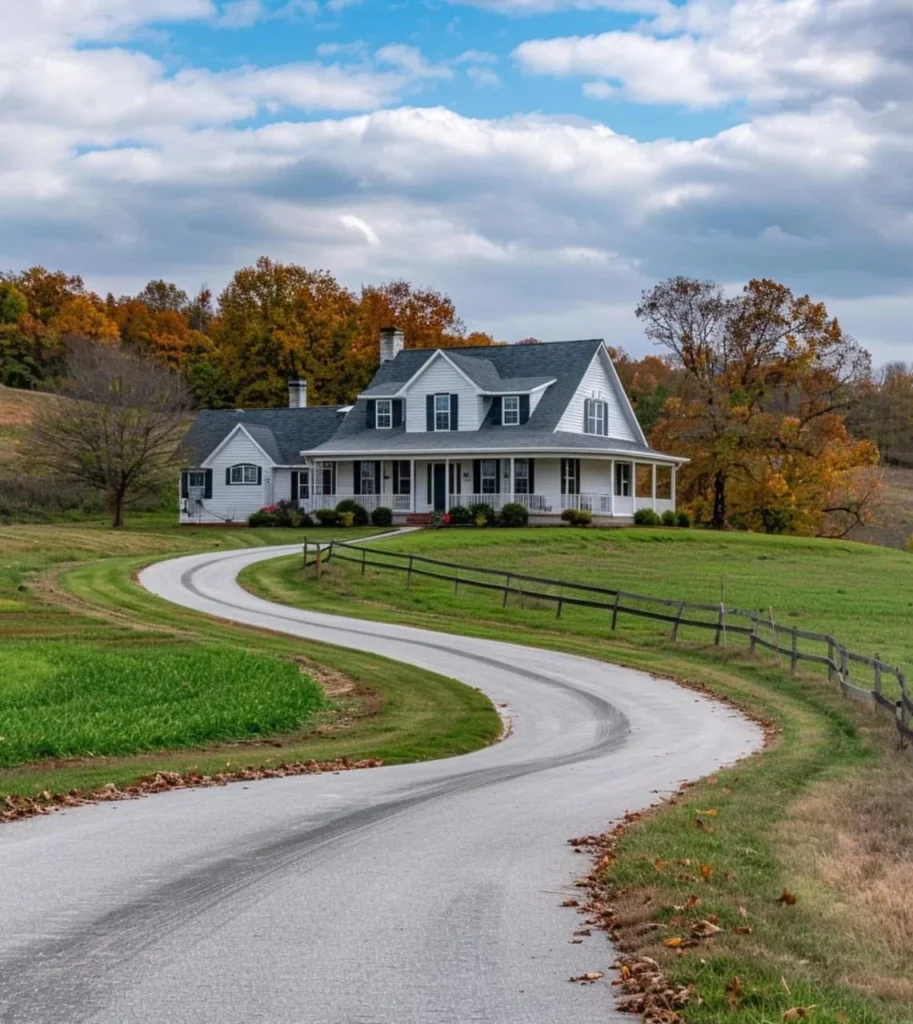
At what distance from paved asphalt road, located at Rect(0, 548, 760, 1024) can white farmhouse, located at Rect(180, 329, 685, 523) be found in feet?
133

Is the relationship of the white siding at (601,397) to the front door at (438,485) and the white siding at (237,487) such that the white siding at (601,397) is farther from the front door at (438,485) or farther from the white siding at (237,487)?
the white siding at (237,487)

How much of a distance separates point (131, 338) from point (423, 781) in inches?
4023

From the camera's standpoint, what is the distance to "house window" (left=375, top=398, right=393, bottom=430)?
205 ft

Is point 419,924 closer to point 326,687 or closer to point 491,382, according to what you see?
point 326,687

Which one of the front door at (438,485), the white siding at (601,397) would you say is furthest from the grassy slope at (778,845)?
the white siding at (601,397)

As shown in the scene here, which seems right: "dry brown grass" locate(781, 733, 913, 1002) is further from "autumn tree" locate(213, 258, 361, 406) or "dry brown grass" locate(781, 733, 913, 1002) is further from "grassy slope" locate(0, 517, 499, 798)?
"autumn tree" locate(213, 258, 361, 406)

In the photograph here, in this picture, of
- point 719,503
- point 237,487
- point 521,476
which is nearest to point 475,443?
point 521,476

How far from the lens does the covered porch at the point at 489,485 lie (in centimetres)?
5756

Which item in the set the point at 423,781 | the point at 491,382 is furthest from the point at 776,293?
the point at 423,781

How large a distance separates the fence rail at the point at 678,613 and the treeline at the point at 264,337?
4224cm

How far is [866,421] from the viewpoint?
70.8m

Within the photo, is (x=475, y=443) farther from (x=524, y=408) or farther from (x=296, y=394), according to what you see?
(x=296, y=394)

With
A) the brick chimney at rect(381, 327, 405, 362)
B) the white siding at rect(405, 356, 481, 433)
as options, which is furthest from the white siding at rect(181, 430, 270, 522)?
the brick chimney at rect(381, 327, 405, 362)

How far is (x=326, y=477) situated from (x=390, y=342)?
9.71 m
